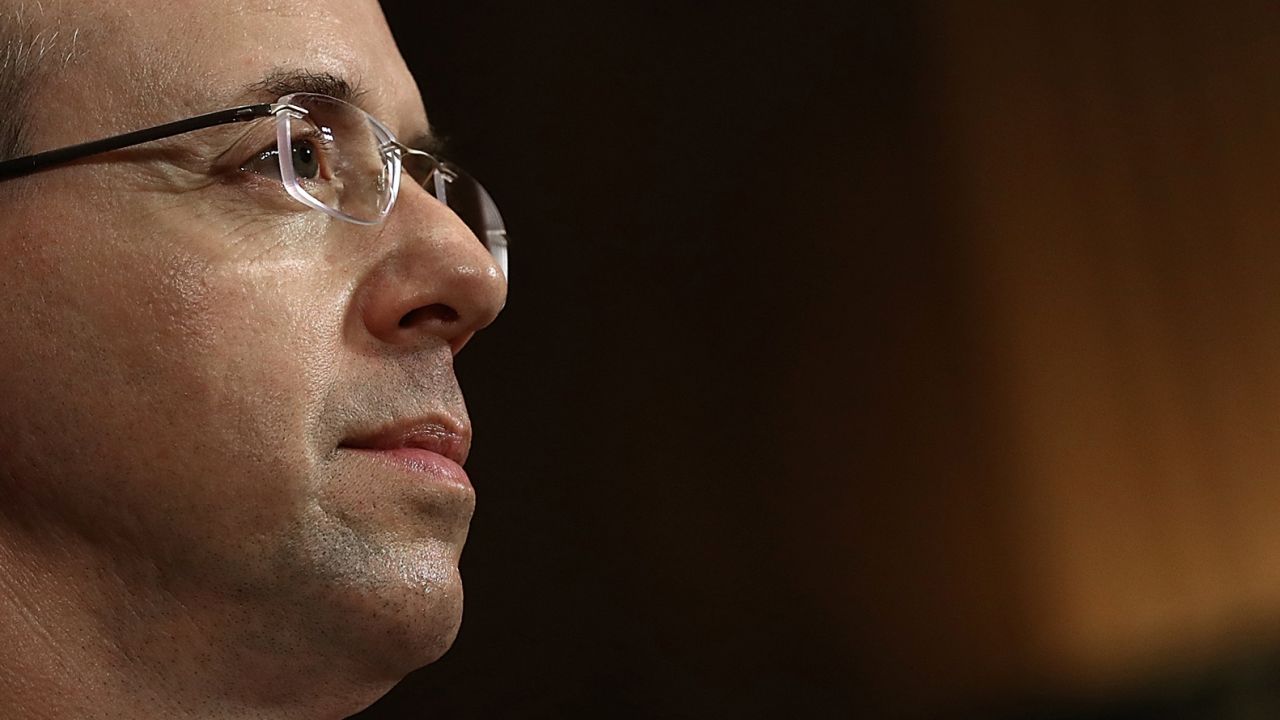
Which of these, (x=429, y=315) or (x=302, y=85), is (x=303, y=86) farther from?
(x=429, y=315)

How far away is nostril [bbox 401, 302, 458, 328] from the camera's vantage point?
0.99 m

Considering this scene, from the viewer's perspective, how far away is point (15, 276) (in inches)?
35.7

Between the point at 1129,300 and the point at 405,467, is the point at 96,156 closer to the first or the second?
the point at 405,467

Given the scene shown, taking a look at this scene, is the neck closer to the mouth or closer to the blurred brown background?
the mouth

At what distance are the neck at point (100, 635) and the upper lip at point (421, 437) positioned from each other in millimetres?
138

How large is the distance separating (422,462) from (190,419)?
0.17 m

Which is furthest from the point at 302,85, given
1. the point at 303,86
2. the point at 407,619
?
the point at 407,619

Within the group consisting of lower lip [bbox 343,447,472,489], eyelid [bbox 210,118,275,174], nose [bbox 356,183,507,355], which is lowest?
lower lip [bbox 343,447,472,489]

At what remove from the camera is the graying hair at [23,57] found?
939 millimetres

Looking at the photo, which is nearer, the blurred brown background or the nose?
the nose

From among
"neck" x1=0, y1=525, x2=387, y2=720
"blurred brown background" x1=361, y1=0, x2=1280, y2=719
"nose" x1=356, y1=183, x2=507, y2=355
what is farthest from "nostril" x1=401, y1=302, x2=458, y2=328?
"blurred brown background" x1=361, y1=0, x2=1280, y2=719

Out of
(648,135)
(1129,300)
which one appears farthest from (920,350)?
(648,135)

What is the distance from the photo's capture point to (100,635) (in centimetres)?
91

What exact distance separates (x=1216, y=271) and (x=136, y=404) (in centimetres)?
200
